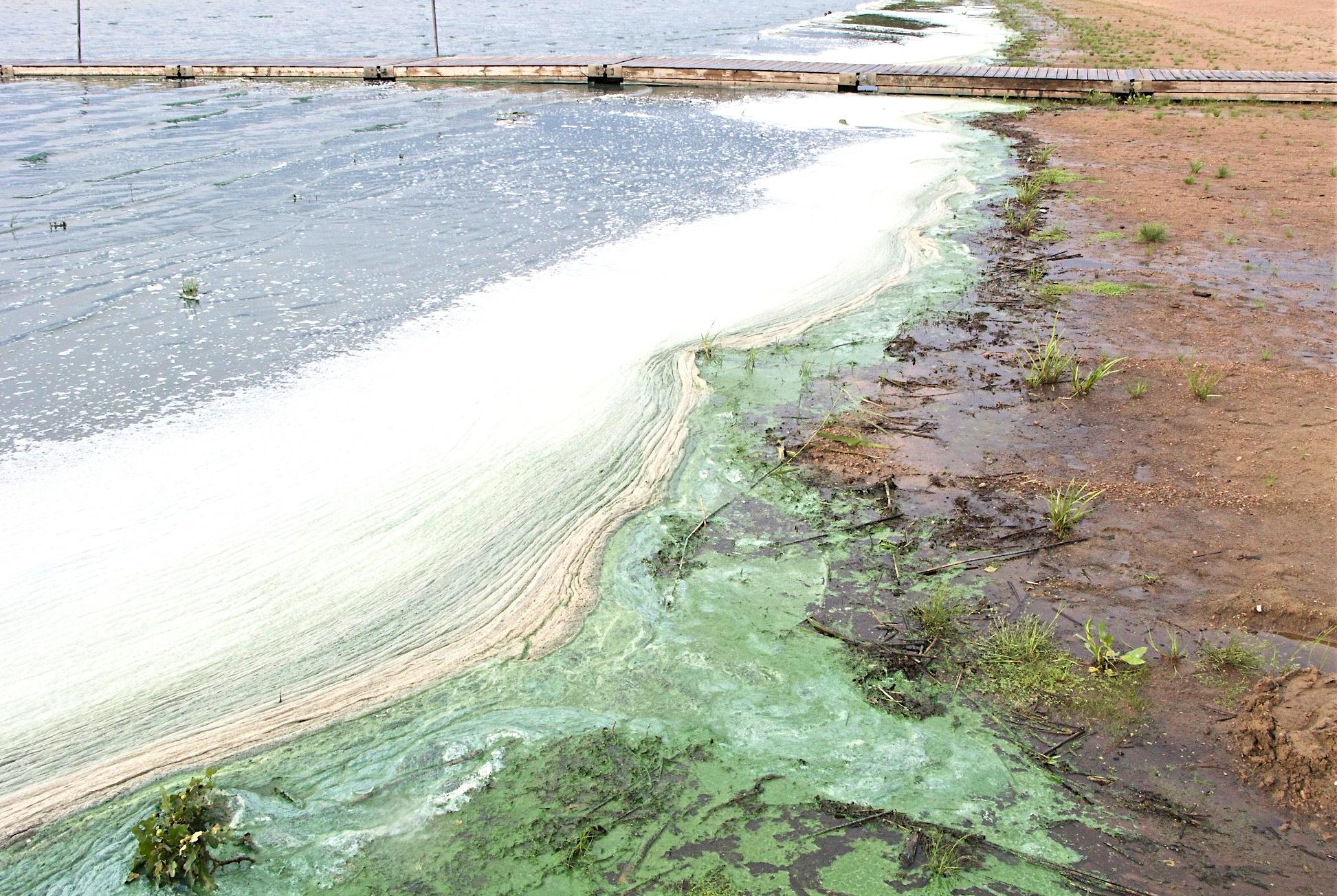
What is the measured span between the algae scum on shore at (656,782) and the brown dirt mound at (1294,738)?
0.60 metres

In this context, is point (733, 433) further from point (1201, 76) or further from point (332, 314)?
point (1201, 76)

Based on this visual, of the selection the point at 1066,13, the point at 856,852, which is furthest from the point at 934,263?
the point at 1066,13

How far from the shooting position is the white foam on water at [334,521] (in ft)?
10.2

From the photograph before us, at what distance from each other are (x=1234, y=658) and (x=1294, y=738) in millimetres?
423

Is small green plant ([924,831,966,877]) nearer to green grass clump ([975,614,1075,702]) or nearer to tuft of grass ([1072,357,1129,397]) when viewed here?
green grass clump ([975,614,1075,702])

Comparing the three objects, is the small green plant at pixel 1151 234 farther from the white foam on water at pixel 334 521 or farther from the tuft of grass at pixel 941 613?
the tuft of grass at pixel 941 613

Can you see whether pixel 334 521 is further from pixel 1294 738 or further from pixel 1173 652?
pixel 1294 738

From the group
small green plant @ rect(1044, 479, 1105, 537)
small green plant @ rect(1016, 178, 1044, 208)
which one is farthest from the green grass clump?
small green plant @ rect(1016, 178, 1044, 208)

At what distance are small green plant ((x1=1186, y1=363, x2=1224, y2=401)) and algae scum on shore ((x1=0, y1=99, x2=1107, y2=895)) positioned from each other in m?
2.41

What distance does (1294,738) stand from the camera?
2785 mm

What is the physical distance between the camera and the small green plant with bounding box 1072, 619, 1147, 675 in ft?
10.4

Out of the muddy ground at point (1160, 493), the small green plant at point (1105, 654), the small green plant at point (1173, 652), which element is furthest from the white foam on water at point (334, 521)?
the small green plant at point (1173, 652)

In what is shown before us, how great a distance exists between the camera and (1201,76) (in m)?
14.9

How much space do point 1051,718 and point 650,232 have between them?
571cm
